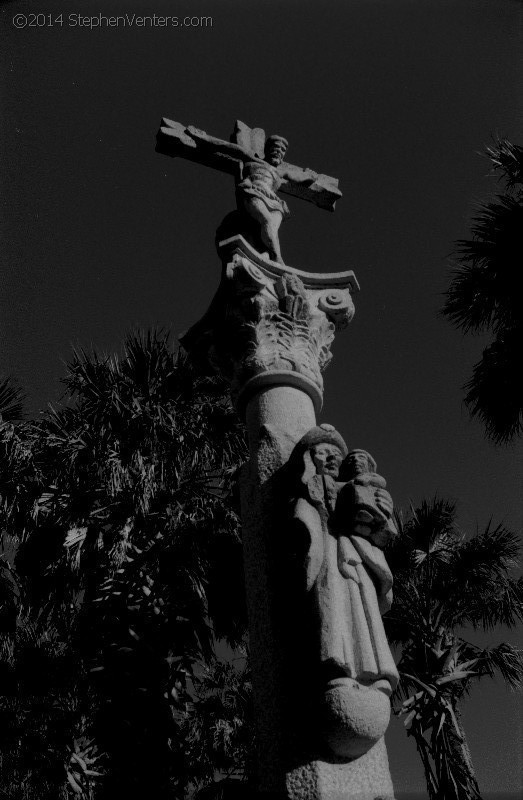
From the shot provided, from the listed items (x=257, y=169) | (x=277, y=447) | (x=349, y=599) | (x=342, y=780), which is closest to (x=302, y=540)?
(x=349, y=599)

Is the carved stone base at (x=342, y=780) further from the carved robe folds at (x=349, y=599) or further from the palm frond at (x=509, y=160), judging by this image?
the palm frond at (x=509, y=160)

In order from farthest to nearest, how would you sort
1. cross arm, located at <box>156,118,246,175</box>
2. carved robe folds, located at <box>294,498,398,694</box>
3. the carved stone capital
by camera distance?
cross arm, located at <box>156,118,246,175</box> < the carved stone capital < carved robe folds, located at <box>294,498,398,694</box>

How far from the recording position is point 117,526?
8.84 m

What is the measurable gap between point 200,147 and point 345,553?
15.3 ft

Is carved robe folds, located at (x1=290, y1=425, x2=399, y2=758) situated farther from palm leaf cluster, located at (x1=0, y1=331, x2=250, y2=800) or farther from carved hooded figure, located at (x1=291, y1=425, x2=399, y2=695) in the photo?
palm leaf cluster, located at (x1=0, y1=331, x2=250, y2=800)

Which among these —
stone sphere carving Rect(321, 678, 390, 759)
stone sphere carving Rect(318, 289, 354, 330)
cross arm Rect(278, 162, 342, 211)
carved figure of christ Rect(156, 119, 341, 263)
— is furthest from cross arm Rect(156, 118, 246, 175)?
stone sphere carving Rect(321, 678, 390, 759)

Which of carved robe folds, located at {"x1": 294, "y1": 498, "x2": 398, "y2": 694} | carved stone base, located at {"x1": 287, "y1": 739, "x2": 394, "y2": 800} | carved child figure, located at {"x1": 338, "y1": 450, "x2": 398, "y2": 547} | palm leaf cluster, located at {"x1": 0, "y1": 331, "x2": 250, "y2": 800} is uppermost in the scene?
palm leaf cluster, located at {"x1": 0, "y1": 331, "x2": 250, "y2": 800}

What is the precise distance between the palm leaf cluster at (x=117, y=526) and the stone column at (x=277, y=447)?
306 cm

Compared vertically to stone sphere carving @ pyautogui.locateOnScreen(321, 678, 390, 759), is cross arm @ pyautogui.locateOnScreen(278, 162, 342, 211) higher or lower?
higher

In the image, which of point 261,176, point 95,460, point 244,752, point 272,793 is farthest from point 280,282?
point 244,752

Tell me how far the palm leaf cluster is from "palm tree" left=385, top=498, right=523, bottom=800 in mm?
2687

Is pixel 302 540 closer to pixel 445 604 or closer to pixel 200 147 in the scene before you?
pixel 200 147

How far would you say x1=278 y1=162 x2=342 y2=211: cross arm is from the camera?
7.53 metres

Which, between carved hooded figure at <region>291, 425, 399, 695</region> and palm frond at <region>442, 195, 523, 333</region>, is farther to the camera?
Answer: palm frond at <region>442, 195, 523, 333</region>
